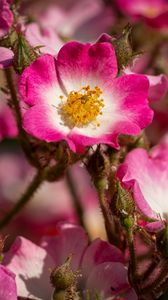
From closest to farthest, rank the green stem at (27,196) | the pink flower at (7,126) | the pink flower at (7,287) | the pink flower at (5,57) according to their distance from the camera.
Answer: the pink flower at (7,287) < the pink flower at (5,57) < the green stem at (27,196) < the pink flower at (7,126)

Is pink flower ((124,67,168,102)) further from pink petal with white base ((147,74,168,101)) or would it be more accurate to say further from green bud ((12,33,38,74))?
green bud ((12,33,38,74))

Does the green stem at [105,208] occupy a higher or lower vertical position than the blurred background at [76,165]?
higher

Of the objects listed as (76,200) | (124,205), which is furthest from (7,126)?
(124,205)

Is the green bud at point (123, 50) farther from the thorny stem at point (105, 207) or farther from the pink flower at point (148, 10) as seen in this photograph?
the pink flower at point (148, 10)

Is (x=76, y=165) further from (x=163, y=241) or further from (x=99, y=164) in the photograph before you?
(x=163, y=241)

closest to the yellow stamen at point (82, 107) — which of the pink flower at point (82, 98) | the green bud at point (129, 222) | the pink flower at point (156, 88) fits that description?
the pink flower at point (82, 98)

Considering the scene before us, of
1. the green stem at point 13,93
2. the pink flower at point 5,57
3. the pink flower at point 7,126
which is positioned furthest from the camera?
the pink flower at point 7,126

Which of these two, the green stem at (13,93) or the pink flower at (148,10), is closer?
the green stem at (13,93)
